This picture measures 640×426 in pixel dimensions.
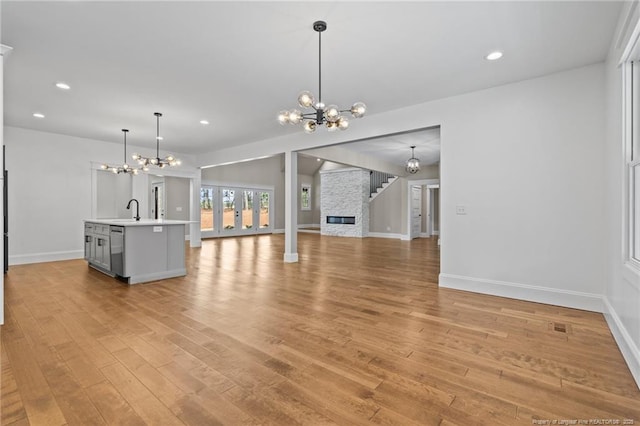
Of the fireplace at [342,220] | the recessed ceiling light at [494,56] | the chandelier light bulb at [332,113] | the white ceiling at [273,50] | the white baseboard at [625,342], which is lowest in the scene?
the white baseboard at [625,342]

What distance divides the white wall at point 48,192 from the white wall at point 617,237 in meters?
9.31

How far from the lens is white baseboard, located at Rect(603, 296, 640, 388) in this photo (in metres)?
2.08

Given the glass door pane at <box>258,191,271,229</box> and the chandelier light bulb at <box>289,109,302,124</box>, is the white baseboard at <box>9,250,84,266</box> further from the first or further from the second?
the glass door pane at <box>258,191,271,229</box>

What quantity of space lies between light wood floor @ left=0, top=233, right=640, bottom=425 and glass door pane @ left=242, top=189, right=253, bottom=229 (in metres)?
8.63

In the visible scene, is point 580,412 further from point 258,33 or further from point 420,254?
point 420,254

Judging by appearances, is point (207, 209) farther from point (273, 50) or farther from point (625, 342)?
point (625, 342)

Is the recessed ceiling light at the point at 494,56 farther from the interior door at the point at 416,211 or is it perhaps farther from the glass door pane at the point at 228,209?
the glass door pane at the point at 228,209

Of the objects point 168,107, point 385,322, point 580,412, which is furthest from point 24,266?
point 580,412

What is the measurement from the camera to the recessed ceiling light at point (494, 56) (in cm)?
328

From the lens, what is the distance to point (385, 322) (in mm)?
3129

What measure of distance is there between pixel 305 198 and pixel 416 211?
20.2 ft

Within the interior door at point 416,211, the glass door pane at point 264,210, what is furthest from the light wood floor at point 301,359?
the glass door pane at point 264,210

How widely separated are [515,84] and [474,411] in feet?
13.0

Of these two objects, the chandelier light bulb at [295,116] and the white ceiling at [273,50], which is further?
the chandelier light bulb at [295,116]
